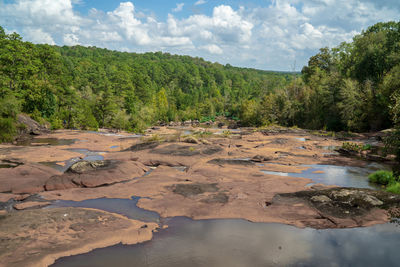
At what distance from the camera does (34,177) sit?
17109mm

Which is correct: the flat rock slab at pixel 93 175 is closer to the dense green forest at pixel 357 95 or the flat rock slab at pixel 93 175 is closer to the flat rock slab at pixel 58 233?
the flat rock slab at pixel 58 233

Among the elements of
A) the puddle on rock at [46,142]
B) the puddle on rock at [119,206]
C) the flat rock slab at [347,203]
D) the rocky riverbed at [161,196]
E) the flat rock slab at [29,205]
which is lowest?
the puddle on rock at [46,142]

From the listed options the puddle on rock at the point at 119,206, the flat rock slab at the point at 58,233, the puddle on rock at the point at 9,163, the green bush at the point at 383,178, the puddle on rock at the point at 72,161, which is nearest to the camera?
the flat rock slab at the point at 58,233

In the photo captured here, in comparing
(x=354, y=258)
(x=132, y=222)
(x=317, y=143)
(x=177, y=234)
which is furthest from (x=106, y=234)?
Result: (x=317, y=143)

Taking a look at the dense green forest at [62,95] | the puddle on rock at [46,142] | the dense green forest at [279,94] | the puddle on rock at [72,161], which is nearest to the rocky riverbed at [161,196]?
the puddle on rock at [72,161]

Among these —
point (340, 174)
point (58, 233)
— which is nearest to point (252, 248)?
point (58, 233)

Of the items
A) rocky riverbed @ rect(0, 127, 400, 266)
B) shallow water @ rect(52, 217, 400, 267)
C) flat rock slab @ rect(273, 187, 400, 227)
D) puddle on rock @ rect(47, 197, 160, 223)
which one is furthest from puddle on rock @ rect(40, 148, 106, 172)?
flat rock slab @ rect(273, 187, 400, 227)

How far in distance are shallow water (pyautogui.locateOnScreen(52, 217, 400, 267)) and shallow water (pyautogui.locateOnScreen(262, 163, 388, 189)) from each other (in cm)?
738

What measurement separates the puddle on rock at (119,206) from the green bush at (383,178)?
15667mm

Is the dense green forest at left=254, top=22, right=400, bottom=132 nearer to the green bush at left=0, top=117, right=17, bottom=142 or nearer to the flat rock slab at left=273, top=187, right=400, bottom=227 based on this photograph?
the flat rock slab at left=273, top=187, right=400, bottom=227

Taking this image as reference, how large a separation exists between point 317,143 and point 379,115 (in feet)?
57.5

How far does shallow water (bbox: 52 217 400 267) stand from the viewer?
30.2 feet

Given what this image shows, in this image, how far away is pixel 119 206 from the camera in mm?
13914

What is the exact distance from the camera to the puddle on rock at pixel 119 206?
498 inches
